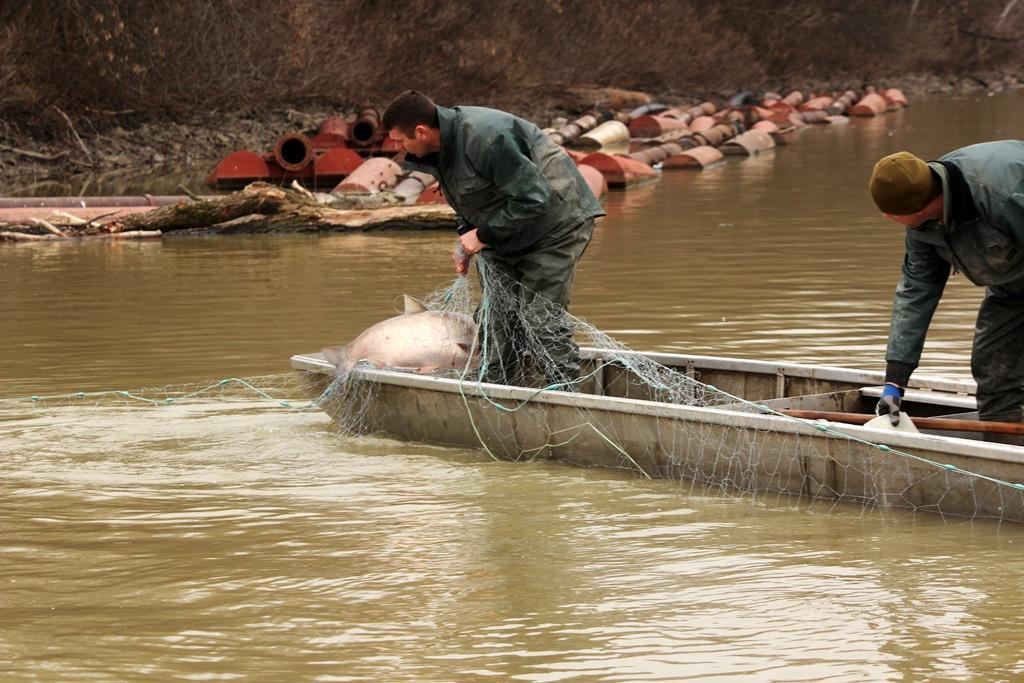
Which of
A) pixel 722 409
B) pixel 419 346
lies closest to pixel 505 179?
pixel 419 346

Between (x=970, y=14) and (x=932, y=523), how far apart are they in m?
56.1

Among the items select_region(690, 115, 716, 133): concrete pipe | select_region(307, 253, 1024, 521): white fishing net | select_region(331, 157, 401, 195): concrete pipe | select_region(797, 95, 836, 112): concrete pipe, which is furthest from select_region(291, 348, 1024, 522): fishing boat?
select_region(797, 95, 836, 112): concrete pipe

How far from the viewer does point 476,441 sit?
7.90 m

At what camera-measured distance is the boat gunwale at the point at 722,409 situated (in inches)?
240

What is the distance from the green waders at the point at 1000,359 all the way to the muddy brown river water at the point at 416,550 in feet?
2.76

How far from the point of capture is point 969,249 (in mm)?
6445

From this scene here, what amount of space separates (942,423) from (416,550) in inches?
89.1

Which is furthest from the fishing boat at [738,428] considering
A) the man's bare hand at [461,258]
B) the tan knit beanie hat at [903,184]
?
the tan knit beanie hat at [903,184]

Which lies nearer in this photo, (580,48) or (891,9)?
(580,48)

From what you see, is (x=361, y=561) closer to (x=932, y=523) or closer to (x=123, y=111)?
(x=932, y=523)

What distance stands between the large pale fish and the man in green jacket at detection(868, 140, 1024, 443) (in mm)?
2378

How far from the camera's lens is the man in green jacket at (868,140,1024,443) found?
20.6 ft

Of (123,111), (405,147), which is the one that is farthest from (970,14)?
(405,147)

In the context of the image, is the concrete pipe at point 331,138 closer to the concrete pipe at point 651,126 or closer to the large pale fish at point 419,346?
the concrete pipe at point 651,126
